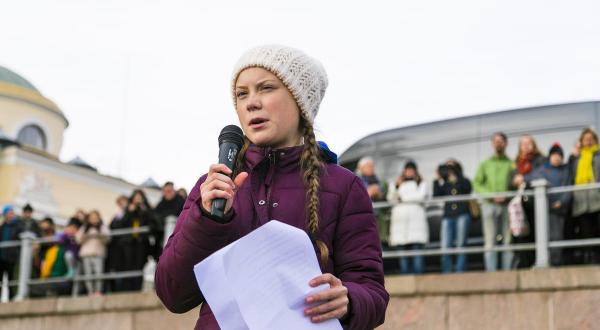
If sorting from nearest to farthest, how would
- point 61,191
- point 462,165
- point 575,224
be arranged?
1. point 575,224
2. point 462,165
3. point 61,191

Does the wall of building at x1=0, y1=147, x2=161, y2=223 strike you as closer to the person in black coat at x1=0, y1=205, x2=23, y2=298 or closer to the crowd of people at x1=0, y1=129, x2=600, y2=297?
the person in black coat at x1=0, y1=205, x2=23, y2=298

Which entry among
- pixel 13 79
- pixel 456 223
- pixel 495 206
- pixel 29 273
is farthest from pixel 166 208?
pixel 13 79

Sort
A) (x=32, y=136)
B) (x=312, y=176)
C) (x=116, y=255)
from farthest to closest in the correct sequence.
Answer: (x=32, y=136), (x=116, y=255), (x=312, y=176)

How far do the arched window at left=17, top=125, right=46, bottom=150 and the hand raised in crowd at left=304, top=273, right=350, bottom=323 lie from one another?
3682 centimetres

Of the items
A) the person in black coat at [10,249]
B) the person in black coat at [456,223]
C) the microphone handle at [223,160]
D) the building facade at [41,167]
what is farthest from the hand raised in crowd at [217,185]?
the building facade at [41,167]

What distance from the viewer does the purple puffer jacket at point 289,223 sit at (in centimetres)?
265

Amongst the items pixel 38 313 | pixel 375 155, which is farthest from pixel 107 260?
pixel 375 155

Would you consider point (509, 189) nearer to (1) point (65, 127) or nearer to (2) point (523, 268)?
(2) point (523, 268)

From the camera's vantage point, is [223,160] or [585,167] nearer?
[223,160]

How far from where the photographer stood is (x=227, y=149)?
270 centimetres

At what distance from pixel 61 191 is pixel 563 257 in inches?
1081

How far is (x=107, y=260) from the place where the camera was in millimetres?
12102

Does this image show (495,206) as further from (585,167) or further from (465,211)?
(585,167)

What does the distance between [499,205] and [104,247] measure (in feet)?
14.9
